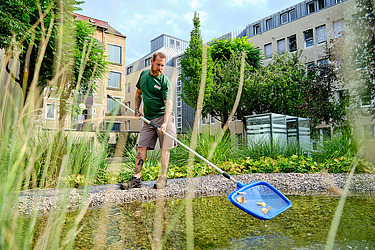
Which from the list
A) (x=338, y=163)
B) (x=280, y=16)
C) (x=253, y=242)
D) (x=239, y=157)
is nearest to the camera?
(x=253, y=242)

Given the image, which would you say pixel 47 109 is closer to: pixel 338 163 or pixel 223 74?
pixel 338 163

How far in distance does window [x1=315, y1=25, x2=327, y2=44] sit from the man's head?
1973 centimetres

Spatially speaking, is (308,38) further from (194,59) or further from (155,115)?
(194,59)

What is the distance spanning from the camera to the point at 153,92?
3521mm

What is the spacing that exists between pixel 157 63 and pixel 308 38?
20.7 meters

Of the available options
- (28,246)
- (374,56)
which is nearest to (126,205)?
(28,246)

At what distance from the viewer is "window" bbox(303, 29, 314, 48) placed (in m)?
20.3

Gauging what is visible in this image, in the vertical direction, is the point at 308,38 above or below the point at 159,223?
above

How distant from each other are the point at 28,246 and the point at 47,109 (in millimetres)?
454

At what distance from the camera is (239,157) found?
227 inches

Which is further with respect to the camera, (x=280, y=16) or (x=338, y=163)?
(x=280, y=16)

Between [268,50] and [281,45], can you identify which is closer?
[281,45]

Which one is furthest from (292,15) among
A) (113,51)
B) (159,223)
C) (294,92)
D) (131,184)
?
(113,51)

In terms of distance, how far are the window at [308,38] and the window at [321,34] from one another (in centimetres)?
47
